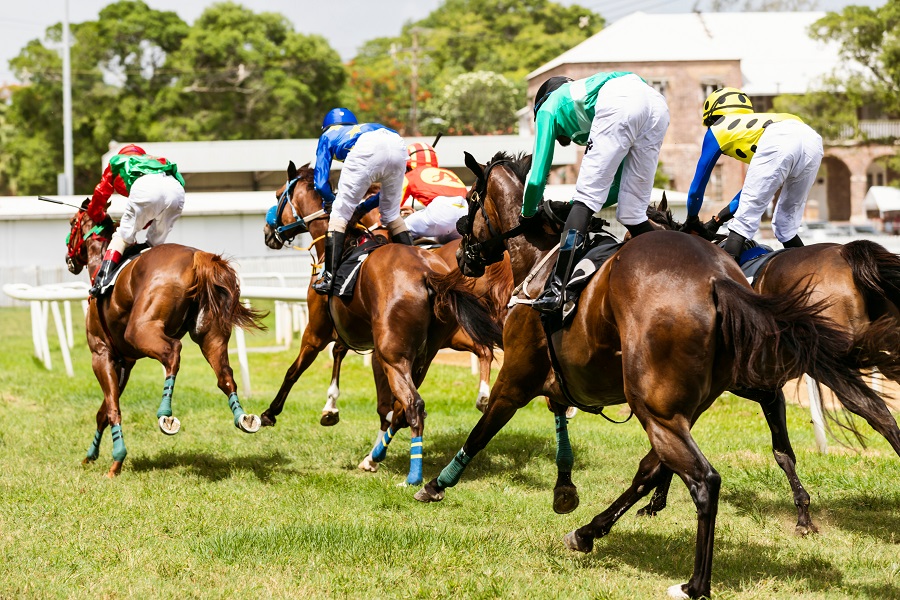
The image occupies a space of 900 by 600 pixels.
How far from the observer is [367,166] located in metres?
7.36

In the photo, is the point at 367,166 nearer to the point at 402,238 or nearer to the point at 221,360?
the point at 402,238

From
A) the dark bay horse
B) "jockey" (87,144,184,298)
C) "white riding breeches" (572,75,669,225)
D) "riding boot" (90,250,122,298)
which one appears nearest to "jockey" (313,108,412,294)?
the dark bay horse

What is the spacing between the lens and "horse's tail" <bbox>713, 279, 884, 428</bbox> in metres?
4.15

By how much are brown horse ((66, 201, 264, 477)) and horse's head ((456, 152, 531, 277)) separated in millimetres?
2104

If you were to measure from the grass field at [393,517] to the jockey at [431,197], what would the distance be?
1683mm

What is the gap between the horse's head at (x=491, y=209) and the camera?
18.7 ft

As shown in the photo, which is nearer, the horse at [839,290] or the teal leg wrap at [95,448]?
the horse at [839,290]

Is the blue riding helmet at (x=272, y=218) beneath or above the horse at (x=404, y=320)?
above

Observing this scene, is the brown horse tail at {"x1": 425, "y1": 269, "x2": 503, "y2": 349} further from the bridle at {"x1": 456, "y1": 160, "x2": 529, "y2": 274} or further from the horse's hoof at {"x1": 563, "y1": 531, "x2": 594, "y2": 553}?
the horse's hoof at {"x1": 563, "y1": 531, "x2": 594, "y2": 553}

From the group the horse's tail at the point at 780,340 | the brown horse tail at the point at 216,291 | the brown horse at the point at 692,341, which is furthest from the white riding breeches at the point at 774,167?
the brown horse tail at the point at 216,291

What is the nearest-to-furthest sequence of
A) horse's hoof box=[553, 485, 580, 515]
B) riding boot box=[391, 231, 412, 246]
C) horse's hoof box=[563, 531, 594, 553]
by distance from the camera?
horse's hoof box=[563, 531, 594, 553]
horse's hoof box=[553, 485, 580, 515]
riding boot box=[391, 231, 412, 246]

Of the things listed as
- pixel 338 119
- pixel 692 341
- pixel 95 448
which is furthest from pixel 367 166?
pixel 692 341

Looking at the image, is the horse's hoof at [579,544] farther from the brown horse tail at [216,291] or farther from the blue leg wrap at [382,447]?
the brown horse tail at [216,291]

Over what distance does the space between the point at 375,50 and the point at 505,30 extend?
33.8 feet
